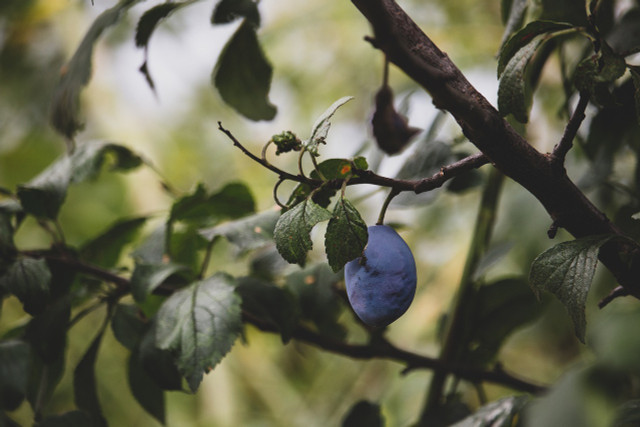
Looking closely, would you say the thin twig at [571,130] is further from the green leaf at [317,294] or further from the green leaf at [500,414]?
the green leaf at [317,294]

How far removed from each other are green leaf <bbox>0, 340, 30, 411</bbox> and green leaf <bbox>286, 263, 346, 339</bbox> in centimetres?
27

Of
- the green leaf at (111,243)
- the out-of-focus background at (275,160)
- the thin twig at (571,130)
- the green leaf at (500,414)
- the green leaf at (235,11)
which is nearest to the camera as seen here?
the thin twig at (571,130)

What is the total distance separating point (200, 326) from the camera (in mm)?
467

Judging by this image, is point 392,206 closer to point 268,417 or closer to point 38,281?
point 38,281

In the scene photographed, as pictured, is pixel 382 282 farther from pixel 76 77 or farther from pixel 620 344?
pixel 76 77

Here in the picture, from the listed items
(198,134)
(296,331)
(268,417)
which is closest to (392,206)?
(296,331)

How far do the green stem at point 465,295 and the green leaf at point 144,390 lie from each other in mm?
282

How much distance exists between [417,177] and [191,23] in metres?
1.57

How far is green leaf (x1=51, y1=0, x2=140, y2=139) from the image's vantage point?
54cm

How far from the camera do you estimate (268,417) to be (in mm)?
1625

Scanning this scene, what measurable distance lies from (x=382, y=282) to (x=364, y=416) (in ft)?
1.10

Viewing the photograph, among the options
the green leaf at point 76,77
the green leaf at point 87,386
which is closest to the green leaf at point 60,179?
the green leaf at point 76,77

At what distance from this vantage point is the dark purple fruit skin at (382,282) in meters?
0.37

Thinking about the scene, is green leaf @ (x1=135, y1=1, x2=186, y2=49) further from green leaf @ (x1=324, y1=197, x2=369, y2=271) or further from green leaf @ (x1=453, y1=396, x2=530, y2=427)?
green leaf @ (x1=453, y1=396, x2=530, y2=427)
